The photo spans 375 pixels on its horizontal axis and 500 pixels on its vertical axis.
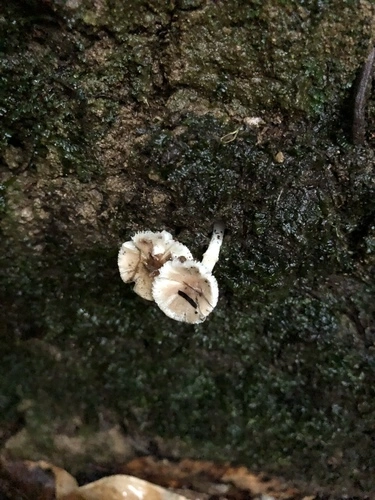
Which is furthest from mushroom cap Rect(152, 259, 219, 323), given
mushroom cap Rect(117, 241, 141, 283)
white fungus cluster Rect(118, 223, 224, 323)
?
mushroom cap Rect(117, 241, 141, 283)

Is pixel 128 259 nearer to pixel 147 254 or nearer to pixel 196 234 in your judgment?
pixel 147 254

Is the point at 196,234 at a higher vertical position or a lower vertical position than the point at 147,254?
higher

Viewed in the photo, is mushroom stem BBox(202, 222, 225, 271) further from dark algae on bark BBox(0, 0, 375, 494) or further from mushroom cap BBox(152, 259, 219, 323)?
mushroom cap BBox(152, 259, 219, 323)

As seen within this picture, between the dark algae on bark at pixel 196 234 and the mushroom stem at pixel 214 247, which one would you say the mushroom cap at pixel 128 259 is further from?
the mushroom stem at pixel 214 247

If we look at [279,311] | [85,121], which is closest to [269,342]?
[279,311]

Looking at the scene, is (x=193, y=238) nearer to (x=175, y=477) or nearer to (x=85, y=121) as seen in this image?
(x=85, y=121)

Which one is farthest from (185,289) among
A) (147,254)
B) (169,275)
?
(147,254)

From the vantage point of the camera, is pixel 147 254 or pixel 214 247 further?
pixel 214 247
